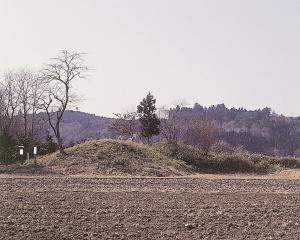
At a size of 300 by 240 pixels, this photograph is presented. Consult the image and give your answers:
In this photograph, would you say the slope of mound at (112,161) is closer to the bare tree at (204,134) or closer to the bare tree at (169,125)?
the bare tree at (204,134)

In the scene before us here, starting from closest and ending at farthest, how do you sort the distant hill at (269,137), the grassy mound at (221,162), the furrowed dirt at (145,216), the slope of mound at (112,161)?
1. the furrowed dirt at (145,216)
2. the slope of mound at (112,161)
3. the grassy mound at (221,162)
4. the distant hill at (269,137)

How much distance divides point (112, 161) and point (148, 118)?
25.0m

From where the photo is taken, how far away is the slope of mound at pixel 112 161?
130 feet

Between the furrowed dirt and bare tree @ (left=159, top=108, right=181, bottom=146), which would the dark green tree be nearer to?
bare tree @ (left=159, top=108, right=181, bottom=146)

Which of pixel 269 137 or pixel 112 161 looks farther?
pixel 269 137

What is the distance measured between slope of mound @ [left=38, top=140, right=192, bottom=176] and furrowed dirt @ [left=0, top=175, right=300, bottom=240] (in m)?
18.7

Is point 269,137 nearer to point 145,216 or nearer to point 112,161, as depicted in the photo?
point 112,161

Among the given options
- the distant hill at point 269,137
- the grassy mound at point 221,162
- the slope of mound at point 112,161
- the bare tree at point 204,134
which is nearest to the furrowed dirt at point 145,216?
the slope of mound at point 112,161

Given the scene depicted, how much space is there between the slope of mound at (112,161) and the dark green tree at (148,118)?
16.9m

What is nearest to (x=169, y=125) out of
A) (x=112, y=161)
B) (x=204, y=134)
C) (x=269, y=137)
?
(x=204, y=134)

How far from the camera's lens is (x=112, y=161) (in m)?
42.6

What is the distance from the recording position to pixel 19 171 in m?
38.6

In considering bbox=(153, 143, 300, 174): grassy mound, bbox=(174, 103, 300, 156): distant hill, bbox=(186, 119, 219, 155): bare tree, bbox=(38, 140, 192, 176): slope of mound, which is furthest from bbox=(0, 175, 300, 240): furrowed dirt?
bbox=(174, 103, 300, 156): distant hill


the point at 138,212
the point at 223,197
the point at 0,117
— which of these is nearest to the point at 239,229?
the point at 138,212
